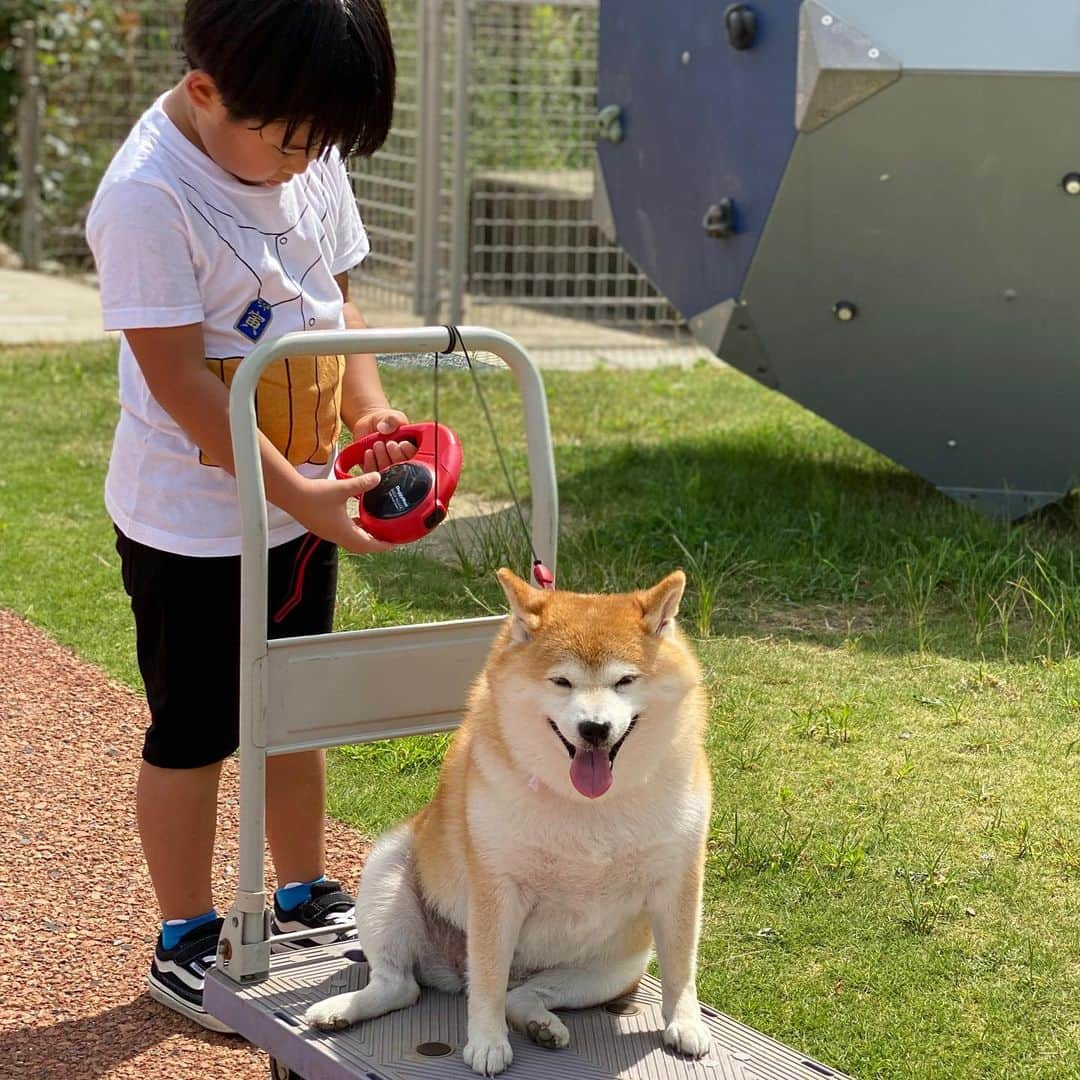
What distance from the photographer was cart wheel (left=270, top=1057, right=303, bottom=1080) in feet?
9.14

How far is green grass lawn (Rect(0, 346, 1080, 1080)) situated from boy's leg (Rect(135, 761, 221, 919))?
921 mm

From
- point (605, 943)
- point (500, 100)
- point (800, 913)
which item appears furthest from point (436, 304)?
point (605, 943)

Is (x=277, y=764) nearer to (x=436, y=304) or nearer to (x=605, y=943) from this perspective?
(x=605, y=943)

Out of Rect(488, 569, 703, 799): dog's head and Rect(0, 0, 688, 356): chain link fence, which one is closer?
Rect(488, 569, 703, 799): dog's head

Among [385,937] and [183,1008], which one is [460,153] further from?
[385,937]

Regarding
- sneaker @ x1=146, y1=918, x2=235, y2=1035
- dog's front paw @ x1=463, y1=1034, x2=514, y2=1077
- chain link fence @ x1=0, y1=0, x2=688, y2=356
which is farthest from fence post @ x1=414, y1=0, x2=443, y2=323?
dog's front paw @ x1=463, y1=1034, x2=514, y2=1077

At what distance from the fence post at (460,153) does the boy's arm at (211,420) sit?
6874 mm

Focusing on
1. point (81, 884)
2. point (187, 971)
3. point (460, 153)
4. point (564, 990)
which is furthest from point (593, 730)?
point (460, 153)

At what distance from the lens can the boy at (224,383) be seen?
2.73 m

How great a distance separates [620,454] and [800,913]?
400 cm

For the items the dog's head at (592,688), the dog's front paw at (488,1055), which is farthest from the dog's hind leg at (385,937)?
the dog's head at (592,688)

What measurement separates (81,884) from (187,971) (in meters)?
0.71

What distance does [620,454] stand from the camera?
7.39 metres

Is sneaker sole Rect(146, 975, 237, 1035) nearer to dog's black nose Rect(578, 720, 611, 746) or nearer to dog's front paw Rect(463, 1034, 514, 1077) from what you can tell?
dog's front paw Rect(463, 1034, 514, 1077)
